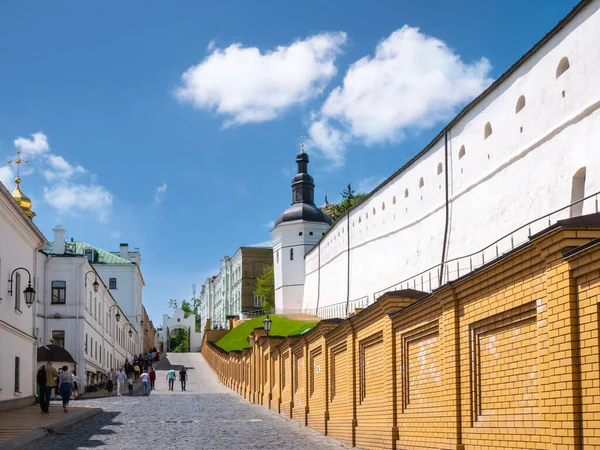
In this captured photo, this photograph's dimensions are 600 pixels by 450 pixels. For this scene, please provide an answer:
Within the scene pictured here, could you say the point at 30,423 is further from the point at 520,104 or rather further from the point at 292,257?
the point at 292,257

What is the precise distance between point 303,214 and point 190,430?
221 feet

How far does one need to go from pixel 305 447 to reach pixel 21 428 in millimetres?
5475

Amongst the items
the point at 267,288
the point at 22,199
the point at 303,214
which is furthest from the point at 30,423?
the point at 267,288

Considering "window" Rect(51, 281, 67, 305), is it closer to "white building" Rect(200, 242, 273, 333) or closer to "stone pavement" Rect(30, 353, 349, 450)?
"stone pavement" Rect(30, 353, 349, 450)

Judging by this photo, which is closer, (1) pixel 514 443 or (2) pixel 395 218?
(1) pixel 514 443

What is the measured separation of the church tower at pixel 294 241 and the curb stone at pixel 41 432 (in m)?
59.5

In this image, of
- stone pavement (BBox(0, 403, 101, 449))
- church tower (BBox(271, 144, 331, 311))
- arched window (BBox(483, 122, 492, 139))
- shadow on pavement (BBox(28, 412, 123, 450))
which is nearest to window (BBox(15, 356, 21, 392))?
stone pavement (BBox(0, 403, 101, 449))

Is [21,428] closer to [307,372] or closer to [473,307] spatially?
[307,372]

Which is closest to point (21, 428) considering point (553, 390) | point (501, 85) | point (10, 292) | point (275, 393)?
point (10, 292)

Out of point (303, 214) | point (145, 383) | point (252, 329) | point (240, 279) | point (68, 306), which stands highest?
point (303, 214)

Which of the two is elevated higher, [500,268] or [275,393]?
[500,268]

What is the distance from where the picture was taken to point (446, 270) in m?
36.5

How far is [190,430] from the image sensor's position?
1730 cm

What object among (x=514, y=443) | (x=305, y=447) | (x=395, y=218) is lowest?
(x=305, y=447)
